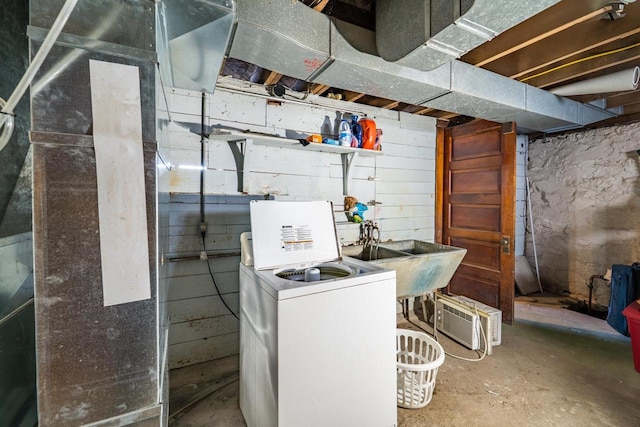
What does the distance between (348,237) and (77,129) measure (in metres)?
2.18

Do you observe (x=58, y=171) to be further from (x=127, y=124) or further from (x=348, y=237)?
(x=348, y=237)

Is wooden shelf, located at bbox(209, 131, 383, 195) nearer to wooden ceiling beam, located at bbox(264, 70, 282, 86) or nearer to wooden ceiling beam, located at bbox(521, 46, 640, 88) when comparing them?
wooden ceiling beam, located at bbox(264, 70, 282, 86)

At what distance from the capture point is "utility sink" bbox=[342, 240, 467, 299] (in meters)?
2.06

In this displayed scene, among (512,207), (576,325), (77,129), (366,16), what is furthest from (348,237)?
(576,325)

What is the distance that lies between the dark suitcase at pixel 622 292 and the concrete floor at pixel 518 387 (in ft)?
0.48

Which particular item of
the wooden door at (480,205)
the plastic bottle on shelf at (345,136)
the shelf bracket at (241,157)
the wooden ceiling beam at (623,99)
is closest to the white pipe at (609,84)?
the wooden door at (480,205)

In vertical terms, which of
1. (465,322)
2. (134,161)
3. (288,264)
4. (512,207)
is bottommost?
(465,322)

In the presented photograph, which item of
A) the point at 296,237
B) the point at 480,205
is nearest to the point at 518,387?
the point at 480,205

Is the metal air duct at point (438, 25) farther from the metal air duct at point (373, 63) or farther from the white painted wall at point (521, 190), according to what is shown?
the white painted wall at point (521, 190)

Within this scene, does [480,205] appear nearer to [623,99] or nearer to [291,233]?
[623,99]

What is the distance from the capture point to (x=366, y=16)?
171cm

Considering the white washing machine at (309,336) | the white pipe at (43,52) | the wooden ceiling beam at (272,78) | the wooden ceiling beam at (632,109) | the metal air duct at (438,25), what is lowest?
the white washing machine at (309,336)

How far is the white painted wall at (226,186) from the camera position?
1.97 meters

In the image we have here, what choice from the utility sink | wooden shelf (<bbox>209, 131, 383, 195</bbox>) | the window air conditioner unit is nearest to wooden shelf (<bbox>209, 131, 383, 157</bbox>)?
wooden shelf (<bbox>209, 131, 383, 195</bbox>)
